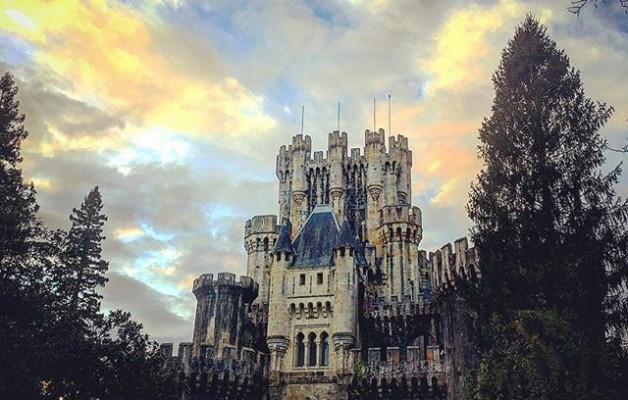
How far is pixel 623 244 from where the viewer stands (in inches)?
872

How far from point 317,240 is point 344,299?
6747 mm

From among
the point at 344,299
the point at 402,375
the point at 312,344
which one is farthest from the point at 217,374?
the point at 402,375

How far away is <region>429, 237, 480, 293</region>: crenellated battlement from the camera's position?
3238 centimetres

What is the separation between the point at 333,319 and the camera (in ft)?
135

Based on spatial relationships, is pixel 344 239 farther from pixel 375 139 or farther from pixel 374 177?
pixel 375 139

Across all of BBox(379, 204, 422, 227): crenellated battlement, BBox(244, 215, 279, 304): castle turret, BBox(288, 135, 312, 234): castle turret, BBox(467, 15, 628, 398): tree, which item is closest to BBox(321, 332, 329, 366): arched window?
BBox(244, 215, 279, 304): castle turret

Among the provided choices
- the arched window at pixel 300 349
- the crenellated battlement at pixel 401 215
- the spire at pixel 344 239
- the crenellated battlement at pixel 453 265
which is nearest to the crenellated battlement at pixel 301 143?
the crenellated battlement at pixel 401 215

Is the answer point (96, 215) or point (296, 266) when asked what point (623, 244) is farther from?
point (96, 215)

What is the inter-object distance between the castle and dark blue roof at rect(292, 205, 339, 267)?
0.28 ft

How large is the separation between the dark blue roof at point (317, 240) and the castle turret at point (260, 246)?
7.85 m

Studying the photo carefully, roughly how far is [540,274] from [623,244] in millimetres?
3291

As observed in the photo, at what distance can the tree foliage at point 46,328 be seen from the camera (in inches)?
1075

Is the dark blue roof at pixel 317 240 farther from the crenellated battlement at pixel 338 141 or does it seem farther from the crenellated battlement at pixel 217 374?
the crenellated battlement at pixel 338 141

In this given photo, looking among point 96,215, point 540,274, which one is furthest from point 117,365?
point 540,274
